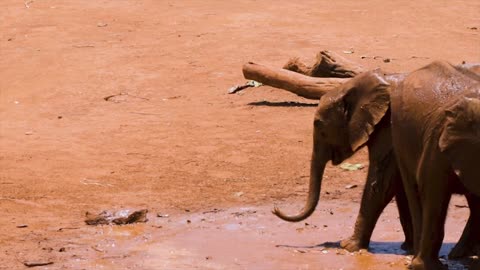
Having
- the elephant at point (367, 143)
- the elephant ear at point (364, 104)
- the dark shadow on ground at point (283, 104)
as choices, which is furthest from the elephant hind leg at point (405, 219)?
the dark shadow on ground at point (283, 104)

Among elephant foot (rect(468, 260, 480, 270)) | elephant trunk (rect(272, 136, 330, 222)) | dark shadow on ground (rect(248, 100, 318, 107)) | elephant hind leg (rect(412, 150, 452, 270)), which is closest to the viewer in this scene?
elephant hind leg (rect(412, 150, 452, 270))

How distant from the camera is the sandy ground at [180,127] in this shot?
952 centimetres

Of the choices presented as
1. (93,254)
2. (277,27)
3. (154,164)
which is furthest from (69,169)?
(277,27)

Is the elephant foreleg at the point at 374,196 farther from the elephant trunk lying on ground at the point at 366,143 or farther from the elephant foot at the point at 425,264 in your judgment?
the elephant foot at the point at 425,264

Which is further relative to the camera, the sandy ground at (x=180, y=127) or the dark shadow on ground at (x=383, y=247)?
the sandy ground at (x=180, y=127)

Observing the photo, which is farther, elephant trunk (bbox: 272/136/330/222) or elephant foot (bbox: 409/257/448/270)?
elephant trunk (bbox: 272/136/330/222)

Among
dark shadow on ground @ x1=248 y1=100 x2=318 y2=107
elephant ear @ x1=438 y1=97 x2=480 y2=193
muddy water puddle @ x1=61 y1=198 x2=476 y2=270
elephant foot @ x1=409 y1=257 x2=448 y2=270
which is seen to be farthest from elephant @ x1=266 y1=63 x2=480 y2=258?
dark shadow on ground @ x1=248 y1=100 x2=318 y2=107

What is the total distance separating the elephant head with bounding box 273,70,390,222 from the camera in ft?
29.6

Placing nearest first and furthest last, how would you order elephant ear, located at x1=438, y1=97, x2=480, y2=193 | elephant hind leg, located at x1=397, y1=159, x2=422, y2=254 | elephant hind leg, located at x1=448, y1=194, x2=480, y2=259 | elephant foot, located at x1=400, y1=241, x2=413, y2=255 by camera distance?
elephant ear, located at x1=438, y1=97, x2=480, y2=193
elephant hind leg, located at x1=397, y1=159, x2=422, y2=254
elephant hind leg, located at x1=448, y1=194, x2=480, y2=259
elephant foot, located at x1=400, y1=241, x2=413, y2=255

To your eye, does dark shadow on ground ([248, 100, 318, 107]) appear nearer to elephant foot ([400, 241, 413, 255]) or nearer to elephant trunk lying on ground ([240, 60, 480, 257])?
elephant trunk lying on ground ([240, 60, 480, 257])

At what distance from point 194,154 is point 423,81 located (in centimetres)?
505

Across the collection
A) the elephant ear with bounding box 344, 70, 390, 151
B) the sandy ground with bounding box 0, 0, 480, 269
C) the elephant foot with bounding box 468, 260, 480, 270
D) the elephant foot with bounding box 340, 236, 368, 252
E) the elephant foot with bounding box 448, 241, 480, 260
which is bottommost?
the sandy ground with bounding box 0, 0, 480, 269

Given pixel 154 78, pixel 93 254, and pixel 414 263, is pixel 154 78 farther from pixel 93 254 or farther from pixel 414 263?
pixel 414 263

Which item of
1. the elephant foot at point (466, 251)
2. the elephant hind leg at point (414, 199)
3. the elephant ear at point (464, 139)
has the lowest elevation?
the elephant foot at point (466, 251)
